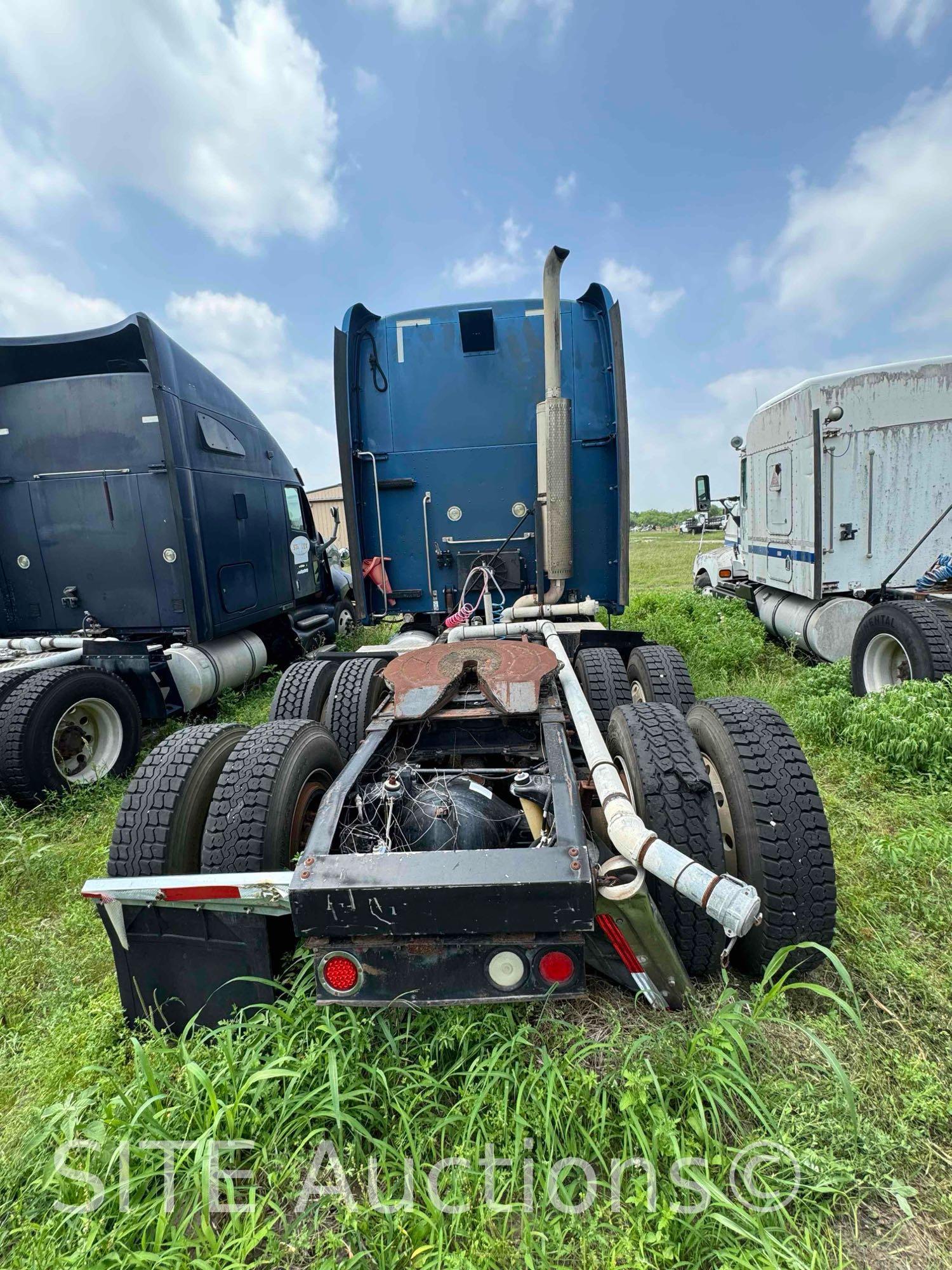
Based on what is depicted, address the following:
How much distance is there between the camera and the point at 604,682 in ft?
12.3

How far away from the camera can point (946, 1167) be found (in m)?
1.54

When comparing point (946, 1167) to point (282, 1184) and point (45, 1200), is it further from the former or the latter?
point (45, 1200)

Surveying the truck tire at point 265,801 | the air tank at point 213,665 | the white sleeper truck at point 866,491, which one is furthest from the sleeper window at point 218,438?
the white sleeper truck at point 866,491

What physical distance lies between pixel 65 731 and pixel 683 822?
446cm

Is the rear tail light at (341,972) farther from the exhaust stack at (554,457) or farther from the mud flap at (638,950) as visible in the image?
the exhaust stack at (554,457)

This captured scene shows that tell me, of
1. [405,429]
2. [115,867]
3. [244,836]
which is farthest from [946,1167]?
[405,429]

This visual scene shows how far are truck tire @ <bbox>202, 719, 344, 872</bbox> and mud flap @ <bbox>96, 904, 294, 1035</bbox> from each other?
8.0 inches

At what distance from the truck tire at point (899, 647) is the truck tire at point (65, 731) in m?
5.56

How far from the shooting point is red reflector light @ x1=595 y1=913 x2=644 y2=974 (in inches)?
67.2

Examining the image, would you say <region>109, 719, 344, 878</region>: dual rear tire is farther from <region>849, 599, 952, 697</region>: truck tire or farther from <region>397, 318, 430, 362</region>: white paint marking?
<region>849, 599, 952, 697</region>: truck tire

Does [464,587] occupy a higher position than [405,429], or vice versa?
[405,429]

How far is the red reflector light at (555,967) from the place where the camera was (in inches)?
64.6

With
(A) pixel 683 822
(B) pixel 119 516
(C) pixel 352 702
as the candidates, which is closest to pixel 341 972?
(A) pixel 683 822

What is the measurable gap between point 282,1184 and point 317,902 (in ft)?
2.27
